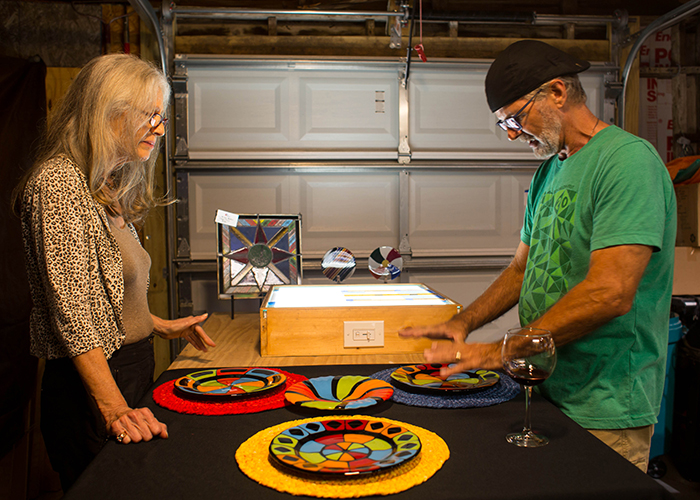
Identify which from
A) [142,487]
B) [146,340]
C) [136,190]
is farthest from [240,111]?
[142,487]

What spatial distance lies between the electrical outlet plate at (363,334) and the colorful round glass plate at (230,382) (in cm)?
39

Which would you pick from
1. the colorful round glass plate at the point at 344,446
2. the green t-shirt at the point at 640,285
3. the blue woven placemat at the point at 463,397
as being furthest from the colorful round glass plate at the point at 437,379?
the colorful round glass plate at the point at 344,446

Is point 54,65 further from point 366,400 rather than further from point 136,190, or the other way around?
point 366,400

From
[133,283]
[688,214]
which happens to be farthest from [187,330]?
[688,214]

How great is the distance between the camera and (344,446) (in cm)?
94

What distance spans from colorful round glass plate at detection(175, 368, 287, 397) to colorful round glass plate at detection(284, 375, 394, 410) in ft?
0.26

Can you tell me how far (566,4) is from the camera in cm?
364

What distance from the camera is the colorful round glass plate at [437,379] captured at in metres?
1.26

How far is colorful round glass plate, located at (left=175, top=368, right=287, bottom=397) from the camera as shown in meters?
1.25

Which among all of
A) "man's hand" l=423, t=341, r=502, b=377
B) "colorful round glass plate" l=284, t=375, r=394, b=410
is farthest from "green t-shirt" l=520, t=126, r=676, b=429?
"colorful round glass plate" l=284, t=375, r=394, b=410

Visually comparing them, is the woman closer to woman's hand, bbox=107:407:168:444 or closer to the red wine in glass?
woman's hand, bbox=107:407:168:444

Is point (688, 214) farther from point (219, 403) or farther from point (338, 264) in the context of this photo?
Result: point (219, 403)

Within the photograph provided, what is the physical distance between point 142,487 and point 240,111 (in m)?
2.77

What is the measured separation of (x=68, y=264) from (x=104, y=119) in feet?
1.25
